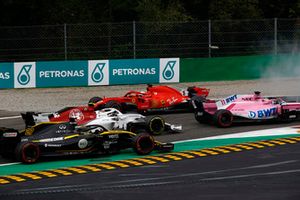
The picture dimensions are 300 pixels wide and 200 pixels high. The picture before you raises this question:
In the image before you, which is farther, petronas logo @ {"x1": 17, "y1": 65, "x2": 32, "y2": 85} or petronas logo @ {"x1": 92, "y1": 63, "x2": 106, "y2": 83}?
petronas logo @ {"x1": 92, "y1": 63, "x2": 106, "y2": 83}

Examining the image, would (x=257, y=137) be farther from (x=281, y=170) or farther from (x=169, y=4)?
(x=169, y=4)

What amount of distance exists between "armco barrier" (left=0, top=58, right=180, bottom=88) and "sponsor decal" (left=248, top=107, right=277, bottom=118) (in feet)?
36.0

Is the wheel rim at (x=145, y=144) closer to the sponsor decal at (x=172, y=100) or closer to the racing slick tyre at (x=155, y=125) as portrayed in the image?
the racing slick tyre at (x=155, y=125)

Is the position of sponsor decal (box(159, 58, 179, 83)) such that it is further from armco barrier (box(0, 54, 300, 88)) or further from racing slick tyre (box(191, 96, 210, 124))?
racing slick tyre (box(191, 96, 210, 124))

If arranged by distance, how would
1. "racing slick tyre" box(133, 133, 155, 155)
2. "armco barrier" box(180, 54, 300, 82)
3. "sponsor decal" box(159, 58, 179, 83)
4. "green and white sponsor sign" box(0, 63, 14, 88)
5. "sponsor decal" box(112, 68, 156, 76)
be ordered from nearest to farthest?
"racing slick tyre" box(133, 133, 155, 155)
"green and white sponsor sign" box(0, 63, 14, 88)
"sponsor decal" box(112, 68, 156, 76)
"sponsor decal" box(159, 58, 179, 83)
"armco barrier" box(180, 54, 300, 82)

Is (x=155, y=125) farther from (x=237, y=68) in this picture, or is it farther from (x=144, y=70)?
(x=237, y=68)

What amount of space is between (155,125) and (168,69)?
12577mm

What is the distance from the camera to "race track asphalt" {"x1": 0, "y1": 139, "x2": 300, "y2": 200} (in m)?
17.5

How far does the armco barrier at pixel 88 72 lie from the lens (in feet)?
114

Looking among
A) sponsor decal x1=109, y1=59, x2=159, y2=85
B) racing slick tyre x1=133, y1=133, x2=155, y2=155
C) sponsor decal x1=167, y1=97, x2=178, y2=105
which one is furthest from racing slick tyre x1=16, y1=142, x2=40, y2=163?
sponsor decal x1=109, y1=59, x2=159, y2=85

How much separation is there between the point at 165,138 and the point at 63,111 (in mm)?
3466

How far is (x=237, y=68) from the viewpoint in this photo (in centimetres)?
3838

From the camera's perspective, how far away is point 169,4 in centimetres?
4691

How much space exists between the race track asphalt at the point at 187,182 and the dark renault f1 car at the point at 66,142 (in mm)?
1294
